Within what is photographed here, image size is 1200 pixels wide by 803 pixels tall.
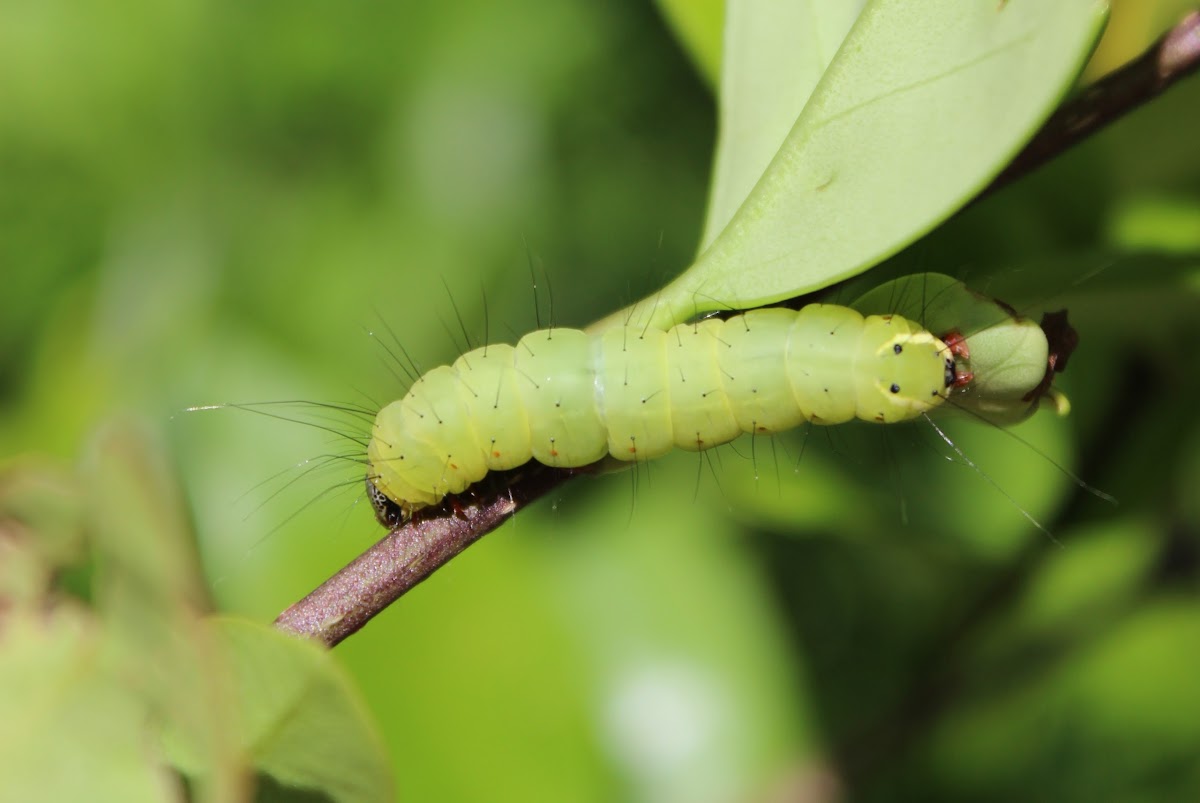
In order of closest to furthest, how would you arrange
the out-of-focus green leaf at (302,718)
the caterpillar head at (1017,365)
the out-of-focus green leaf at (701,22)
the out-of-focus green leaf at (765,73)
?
1. the out-of-focus green leaf at (302,718)
2. the caterpillar head at (1017,365)
3. the out-of-focus green leaf at (765,73)
4. the out-of-focus green leaf at (701,22)

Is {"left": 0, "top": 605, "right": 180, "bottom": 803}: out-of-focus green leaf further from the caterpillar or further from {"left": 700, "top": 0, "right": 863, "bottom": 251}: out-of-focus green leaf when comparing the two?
{"left": 700, "top": 0, "right": 863, "bottom": 251}: out-of-focus green leaf

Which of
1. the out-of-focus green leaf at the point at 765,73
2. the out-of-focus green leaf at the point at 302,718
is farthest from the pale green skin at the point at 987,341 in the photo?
the out-of-focus green leaf at the point at 302,718

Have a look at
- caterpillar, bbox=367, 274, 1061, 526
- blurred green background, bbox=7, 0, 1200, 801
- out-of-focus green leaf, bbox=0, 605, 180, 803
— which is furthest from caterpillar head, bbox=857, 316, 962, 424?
out-of-focus green leaf, bbox=0, 605, 180, 803

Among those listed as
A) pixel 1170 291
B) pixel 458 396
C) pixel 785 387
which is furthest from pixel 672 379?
pixel 1170 291

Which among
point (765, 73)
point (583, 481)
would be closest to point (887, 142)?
point (765, 73)

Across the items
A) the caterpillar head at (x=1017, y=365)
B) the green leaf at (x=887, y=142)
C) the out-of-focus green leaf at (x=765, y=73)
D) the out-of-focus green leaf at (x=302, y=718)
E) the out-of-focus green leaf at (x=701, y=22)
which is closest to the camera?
the out-of-focus green leaf at (x=302, y=718)

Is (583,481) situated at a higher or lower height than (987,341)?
higher

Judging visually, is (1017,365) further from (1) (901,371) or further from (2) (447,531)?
(2) (447,531)

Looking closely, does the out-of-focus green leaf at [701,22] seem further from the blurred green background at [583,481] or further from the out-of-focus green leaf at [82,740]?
the out-of-focus green leaf at [82,740]
